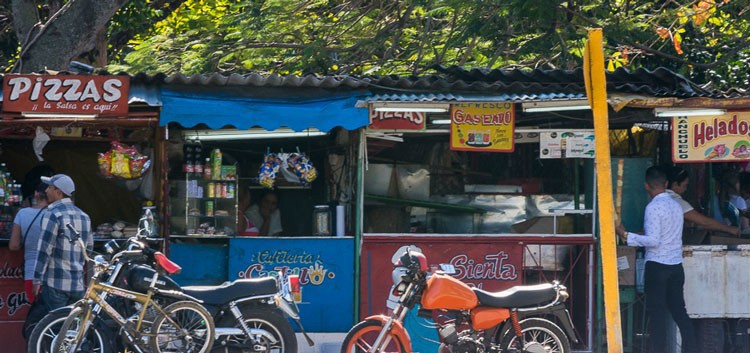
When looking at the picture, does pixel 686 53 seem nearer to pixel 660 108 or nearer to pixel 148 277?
pixel 660 108

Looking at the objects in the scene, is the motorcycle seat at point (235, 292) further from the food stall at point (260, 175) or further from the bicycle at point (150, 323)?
the food stall at point (260, 175)

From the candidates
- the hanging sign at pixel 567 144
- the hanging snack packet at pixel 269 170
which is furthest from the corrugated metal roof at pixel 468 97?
the hanging snack packet at pixel 269 170

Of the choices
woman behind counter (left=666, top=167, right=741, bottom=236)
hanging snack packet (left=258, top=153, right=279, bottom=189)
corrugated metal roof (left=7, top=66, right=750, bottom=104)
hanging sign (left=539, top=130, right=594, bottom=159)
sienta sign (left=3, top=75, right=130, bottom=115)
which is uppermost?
corrugated metal roof (left=7, top=66, right=750, bottom=104)

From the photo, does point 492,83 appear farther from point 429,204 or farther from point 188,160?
point 188,160

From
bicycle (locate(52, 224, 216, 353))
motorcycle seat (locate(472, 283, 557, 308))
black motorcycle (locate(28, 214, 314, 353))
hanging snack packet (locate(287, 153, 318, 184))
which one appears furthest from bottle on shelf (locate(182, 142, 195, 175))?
motorcycle seat (locate(472, 283, 557, 308))

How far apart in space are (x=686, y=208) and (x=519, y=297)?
2.47 metres

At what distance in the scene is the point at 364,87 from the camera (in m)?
8.66

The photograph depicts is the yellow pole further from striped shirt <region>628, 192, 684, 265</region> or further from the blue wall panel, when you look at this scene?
the blue wall panel

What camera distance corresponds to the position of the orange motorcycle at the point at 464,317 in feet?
24.8

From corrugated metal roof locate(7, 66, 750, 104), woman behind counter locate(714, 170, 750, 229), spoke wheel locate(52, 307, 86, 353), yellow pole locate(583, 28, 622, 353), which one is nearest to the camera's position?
yellow pole locate(583, 28, 622, 353)

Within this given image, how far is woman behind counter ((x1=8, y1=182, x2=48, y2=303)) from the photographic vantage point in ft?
27.1

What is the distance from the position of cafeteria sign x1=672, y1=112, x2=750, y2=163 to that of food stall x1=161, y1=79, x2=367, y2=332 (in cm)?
285

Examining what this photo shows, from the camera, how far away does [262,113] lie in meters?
8.62

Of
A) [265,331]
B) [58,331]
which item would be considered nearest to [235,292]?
[265,331]
